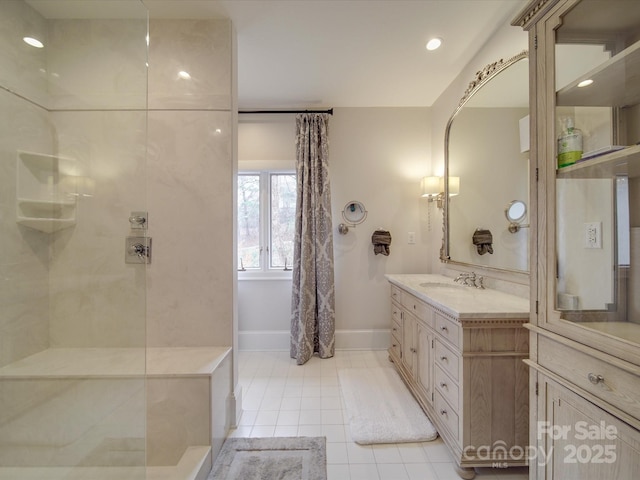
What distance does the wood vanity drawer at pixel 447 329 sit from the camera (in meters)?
1.38

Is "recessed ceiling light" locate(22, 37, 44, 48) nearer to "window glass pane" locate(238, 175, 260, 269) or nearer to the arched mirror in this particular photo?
"window glass pane" locate(238, 175, 260, 269)

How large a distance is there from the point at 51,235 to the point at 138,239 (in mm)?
407

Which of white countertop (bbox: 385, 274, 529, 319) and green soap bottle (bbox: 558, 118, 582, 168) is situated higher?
green soap bottle (bbox: 558, 118, 582, 168)

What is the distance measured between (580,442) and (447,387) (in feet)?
2.08

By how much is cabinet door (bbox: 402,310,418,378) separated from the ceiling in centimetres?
211

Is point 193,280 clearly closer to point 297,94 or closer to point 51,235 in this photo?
point 51,235

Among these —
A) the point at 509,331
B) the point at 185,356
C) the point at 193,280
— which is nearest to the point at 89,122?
the point at 193,280

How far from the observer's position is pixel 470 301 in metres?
1.53

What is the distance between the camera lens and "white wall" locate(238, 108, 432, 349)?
2883 mm

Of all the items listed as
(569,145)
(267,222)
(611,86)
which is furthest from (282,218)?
(611,86)

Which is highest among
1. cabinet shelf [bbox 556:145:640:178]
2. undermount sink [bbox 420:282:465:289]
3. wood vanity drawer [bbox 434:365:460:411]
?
cabinet shelf [bbox 556:145:640:178]

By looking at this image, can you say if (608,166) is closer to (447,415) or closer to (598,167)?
(598,167)

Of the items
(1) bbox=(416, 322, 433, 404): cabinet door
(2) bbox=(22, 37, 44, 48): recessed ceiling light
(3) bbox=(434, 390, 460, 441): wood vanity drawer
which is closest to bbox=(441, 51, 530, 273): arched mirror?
(1) bbox=(416, 322, 433, 404): cabinet door

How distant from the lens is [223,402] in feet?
5.32
